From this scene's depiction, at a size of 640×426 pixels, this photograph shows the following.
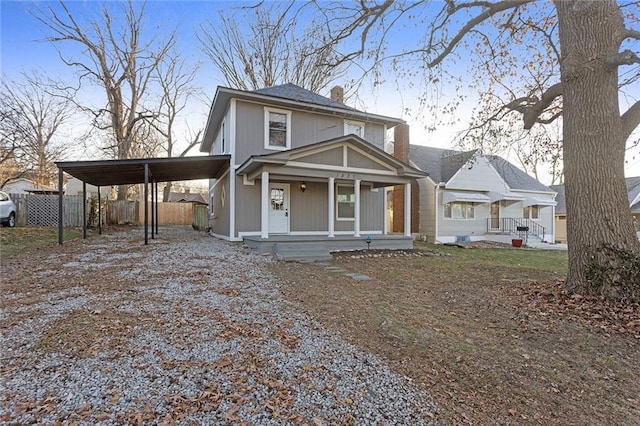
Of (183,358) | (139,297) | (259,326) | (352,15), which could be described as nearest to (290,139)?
(352,15)

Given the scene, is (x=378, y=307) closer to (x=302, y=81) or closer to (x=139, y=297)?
(x=139, y=297)

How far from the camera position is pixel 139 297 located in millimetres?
4727

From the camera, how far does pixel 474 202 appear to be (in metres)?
18.1

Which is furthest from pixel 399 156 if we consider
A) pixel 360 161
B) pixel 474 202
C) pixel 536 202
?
pixel 536 202

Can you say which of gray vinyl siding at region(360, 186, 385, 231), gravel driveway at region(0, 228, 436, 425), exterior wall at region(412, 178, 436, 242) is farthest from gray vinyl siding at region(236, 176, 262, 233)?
exterior wall at region(412, 178, 436, 242)

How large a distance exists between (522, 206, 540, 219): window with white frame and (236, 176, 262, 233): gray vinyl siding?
17080 millimetres

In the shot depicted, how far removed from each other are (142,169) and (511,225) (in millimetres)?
19453

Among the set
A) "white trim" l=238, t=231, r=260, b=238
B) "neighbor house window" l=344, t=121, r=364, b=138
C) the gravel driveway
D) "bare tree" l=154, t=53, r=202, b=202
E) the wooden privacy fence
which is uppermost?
"bare tree" l=154, t=53, r=202, b=202

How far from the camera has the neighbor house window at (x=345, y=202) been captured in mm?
13386

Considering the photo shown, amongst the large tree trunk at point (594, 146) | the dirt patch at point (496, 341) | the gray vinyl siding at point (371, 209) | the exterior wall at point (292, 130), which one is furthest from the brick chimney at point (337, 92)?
the dirt patch at point (496, 341)

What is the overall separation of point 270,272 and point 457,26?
6.39 m

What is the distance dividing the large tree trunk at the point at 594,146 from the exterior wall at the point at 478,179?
11890 millimetres

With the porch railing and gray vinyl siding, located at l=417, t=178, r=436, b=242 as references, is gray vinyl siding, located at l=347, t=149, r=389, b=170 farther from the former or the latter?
the porch railing

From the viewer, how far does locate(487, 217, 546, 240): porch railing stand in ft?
61.7
